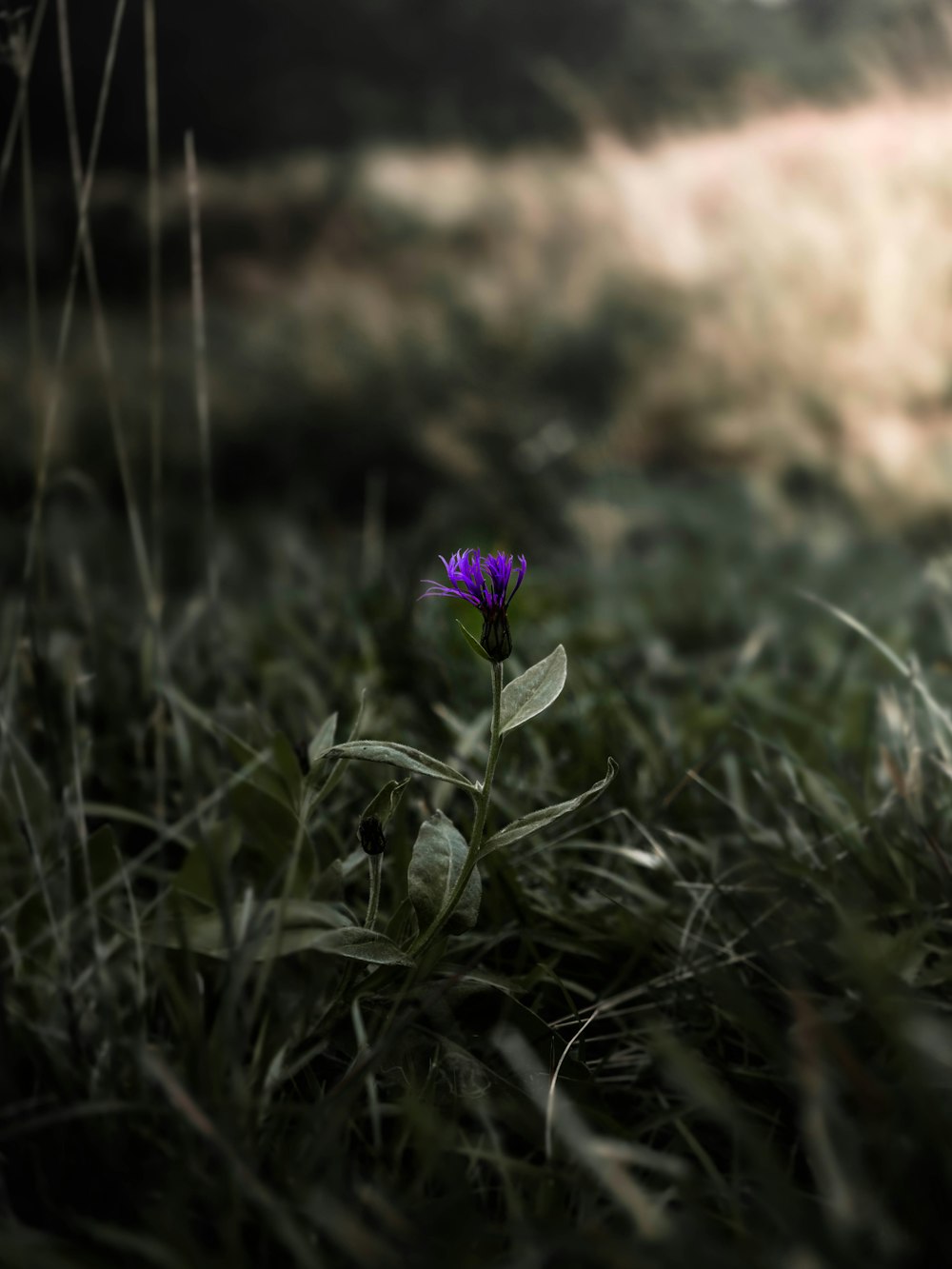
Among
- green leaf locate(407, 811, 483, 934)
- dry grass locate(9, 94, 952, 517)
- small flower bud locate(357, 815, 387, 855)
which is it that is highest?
small flower bud locate(357, 815, 387, 855)

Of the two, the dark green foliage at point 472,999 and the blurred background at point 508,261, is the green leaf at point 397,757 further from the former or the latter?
the blurred background at point 508,261

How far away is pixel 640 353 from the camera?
71.4 inches

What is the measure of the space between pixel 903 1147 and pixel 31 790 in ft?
1.54

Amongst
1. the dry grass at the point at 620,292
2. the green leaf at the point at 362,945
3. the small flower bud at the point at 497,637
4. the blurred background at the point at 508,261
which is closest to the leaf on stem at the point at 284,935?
the green leaf at the point at 362,945

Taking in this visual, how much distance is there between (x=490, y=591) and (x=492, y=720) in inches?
1.9

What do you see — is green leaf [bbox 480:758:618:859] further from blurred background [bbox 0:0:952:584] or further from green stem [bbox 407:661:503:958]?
blurred background [bbox 0:0:952:584]

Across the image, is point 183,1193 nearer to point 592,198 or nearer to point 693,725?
point 693,725

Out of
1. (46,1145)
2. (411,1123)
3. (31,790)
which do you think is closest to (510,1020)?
(411,1123)

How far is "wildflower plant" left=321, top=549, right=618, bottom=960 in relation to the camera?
1.39 ft

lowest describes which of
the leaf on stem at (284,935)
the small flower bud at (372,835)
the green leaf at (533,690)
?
the leaf on stem at (284,935)

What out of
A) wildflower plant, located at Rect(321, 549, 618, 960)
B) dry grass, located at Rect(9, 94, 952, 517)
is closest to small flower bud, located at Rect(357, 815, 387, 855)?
wildflower plant, located at Rect(321, 549, 618, 960)

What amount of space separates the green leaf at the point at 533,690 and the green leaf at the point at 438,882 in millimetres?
56

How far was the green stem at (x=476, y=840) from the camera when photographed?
417 mm

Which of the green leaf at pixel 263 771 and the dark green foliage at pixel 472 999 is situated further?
the green leaf at pixel 263 771
